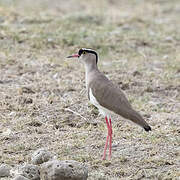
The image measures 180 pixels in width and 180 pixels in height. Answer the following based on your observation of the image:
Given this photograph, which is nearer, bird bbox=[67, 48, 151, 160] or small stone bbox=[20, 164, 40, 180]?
small stone bbox=[20, 164, 40, 180]

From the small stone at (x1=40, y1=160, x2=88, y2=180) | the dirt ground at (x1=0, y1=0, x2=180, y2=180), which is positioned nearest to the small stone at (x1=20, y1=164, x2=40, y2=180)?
the small stone at (x1=40, y1=160, x2=88, y2=180)

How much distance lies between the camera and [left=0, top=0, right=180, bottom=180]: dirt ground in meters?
5.46

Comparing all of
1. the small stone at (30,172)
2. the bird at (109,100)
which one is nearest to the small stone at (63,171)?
the small stone at (30,172)

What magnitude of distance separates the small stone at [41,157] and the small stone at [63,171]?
43 cm

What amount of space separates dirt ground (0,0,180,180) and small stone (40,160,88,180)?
0.74 feet

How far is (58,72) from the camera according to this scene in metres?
8.16

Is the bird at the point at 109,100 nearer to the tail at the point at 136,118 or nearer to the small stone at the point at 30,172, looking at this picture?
the tail at the point at 136,118

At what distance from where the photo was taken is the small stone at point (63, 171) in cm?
454

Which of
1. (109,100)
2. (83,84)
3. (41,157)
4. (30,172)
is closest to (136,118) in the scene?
(109,100)

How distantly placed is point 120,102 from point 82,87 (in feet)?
7.50

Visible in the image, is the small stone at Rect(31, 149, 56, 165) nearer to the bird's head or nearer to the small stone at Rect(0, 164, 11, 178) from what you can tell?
the small stone at Rect(0, 164, 11, 178)

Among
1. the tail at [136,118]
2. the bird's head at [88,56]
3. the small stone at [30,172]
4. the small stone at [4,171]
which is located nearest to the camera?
the small stone at [30,172]

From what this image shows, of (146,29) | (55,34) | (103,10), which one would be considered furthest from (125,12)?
(55,34)

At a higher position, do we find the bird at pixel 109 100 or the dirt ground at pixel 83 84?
the bird at pixel 109 100
